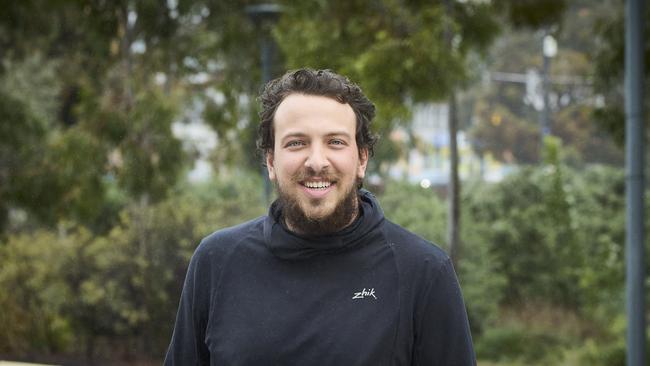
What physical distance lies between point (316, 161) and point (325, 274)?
0.80 feet

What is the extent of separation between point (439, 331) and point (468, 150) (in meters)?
40.2

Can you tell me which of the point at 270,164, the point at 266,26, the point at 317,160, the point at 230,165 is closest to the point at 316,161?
the point at 317,160

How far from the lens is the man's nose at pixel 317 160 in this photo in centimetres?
205

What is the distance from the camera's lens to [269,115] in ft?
7.33

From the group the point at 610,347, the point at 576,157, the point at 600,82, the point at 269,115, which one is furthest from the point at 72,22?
the point at 576,157

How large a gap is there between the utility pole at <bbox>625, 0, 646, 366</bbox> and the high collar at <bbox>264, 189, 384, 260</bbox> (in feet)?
19.5

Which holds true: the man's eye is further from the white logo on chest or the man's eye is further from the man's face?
the white logo on chest

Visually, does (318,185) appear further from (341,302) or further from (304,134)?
(341,302)

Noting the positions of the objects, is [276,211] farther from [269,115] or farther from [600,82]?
[600,82]

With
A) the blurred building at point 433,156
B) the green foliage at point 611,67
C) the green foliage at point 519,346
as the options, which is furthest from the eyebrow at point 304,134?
the blurred building at point 433,156

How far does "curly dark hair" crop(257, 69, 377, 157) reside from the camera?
6.92ft

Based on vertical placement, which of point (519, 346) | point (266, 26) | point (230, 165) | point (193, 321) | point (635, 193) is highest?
point (266, 26)

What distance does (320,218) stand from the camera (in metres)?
2.08

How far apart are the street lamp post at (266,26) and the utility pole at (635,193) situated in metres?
4.37
